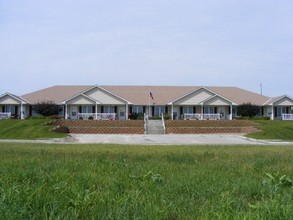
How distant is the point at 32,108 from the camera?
7144 cm

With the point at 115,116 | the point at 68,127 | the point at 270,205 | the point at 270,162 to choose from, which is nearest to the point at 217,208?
the point at 270,205

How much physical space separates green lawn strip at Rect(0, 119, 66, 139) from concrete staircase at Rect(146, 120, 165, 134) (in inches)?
515

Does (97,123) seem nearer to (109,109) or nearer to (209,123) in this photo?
(109,109)

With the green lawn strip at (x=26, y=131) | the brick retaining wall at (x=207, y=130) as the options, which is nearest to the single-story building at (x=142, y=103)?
the brick retaining wall at (x=207, y=130)

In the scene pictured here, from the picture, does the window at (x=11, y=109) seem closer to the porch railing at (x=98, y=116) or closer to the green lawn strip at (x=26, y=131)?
the porch railing at (x=98, y=116)

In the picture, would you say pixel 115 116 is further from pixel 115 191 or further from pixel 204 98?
pixel 115 191

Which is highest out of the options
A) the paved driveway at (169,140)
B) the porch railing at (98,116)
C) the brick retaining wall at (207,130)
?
the porch railing at (98,116)

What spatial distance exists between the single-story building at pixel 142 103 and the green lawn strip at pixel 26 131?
50.6 ft

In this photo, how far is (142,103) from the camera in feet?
241

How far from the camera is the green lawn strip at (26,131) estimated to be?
148 feet

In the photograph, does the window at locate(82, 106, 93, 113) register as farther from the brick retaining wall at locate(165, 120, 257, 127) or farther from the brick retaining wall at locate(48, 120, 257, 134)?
the brick retaining wall at locate(165, 120, 257, 127)

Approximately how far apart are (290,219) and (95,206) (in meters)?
2.18

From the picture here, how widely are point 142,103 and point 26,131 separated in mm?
28773

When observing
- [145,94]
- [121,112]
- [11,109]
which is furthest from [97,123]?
[11,109]
